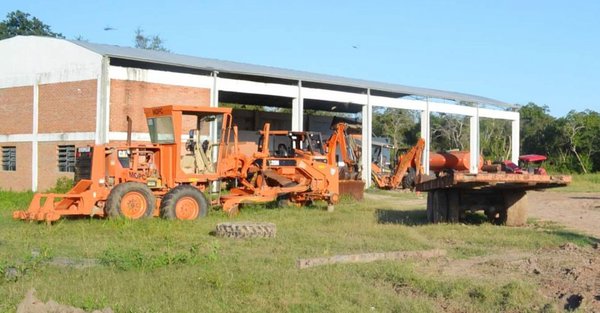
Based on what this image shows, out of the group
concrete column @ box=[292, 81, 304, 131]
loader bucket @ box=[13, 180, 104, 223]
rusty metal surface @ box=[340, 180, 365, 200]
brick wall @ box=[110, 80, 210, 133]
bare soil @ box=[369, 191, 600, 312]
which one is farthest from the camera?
concrete column @ box=[292, 81, 304, 131]

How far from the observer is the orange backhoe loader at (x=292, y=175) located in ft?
64.2

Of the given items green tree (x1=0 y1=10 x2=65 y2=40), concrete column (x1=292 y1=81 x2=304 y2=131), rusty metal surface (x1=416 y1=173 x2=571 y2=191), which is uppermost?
green tree (x1=0 y1=10 x2=65 y2=40)

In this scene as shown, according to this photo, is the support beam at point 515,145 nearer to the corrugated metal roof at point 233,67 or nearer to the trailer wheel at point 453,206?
the corrugated metal roof at point 233,67

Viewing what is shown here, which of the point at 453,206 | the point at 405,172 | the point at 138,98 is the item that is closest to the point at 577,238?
the point at 453,206

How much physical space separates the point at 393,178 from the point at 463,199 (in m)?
17.6

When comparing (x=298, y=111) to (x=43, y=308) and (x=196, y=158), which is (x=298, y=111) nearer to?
(x=196, y=158)

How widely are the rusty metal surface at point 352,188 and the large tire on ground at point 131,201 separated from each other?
9.17 metres

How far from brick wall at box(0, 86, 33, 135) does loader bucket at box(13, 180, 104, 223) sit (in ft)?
46.0

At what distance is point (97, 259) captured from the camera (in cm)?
1044

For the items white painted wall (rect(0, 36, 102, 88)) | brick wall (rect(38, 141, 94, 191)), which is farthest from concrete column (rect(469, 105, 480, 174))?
brick wall (rect(38, 141, 94, 191))

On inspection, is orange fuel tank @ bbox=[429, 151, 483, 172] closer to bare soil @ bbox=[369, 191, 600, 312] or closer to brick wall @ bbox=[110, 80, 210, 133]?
brick wall @ bbox=[110, 80, 210, 133]

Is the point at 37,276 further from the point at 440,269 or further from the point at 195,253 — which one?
the point at 440,269

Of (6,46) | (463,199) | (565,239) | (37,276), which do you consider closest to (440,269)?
(565,239)

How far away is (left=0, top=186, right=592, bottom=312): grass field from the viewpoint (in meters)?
7.53
